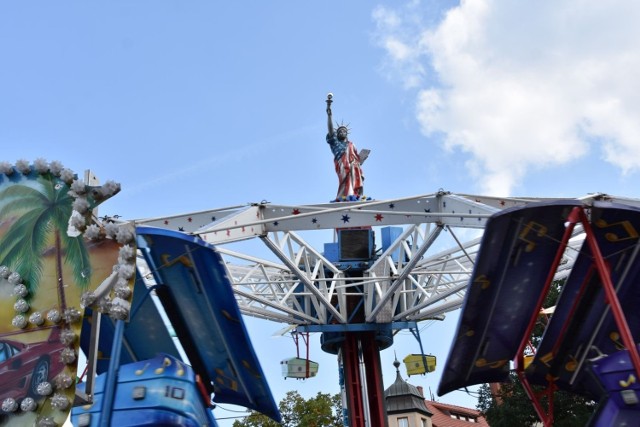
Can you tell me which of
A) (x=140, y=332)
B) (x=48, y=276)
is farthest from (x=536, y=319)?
(x=48, y=276)

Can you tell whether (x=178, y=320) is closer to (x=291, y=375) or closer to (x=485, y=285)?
(x=485, y=285)

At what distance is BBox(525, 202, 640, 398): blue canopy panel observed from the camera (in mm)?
14922

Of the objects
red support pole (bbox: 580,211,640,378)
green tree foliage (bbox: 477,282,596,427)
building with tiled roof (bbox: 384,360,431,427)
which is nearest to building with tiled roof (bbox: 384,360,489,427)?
building with tiled roof (bbox: 384,360,431,427)

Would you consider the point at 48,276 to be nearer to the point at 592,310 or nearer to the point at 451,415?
the point at 592,310

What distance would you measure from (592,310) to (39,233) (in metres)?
11.8

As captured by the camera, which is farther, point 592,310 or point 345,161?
point 345,161

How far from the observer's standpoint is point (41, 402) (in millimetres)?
12922

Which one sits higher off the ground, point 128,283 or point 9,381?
point 128,283

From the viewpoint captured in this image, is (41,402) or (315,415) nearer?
(41,402)

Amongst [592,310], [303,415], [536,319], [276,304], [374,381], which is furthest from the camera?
[303,415]

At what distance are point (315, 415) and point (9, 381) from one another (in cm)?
2768

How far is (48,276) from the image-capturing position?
1391cm

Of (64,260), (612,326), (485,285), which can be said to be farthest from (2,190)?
(612,326)

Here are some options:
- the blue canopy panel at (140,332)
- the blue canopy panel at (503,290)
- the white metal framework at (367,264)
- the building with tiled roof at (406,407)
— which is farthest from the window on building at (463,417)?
the blue canopy panel at (140,332)
